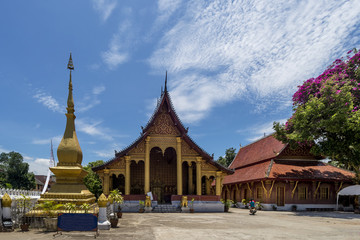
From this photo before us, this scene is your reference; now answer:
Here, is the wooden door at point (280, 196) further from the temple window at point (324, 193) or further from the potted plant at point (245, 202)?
the potted plant at point (245, 202)

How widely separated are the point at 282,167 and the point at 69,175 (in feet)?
61.8

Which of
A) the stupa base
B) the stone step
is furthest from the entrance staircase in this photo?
the stupa base

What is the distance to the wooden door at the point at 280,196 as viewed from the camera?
82.1 feet

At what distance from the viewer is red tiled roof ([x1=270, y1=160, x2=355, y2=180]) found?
24.3 m

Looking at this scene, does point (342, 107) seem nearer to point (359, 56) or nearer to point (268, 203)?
point (359, 56)

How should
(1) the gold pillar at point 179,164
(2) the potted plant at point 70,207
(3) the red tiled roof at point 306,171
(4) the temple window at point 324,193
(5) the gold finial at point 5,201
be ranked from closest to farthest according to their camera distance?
(5) the gold finial at point 5,201 < (2) the potted plant at point 70,207 < (1) the gold pillar at point 179,164 < (3) the red tiled roof at point 306,171 < (4) the temple window at point 324,193

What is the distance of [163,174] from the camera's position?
85.4 feet

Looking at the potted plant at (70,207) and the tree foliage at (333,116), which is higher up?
the tree foliage at (333,116)

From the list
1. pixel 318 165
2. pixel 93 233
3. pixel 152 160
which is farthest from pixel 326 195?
pixel 93 233

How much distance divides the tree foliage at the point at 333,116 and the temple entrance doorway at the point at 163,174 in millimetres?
9737

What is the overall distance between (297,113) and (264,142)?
415 inches

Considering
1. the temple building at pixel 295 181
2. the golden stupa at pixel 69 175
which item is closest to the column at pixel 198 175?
the temple building at pixel 295 181

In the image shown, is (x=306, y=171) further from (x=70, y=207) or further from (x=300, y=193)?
(x=70, y=207)

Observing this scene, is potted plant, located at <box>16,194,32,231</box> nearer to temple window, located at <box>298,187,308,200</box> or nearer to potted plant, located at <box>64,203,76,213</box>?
potted plant, located at <box>64,203,76,213</box>
